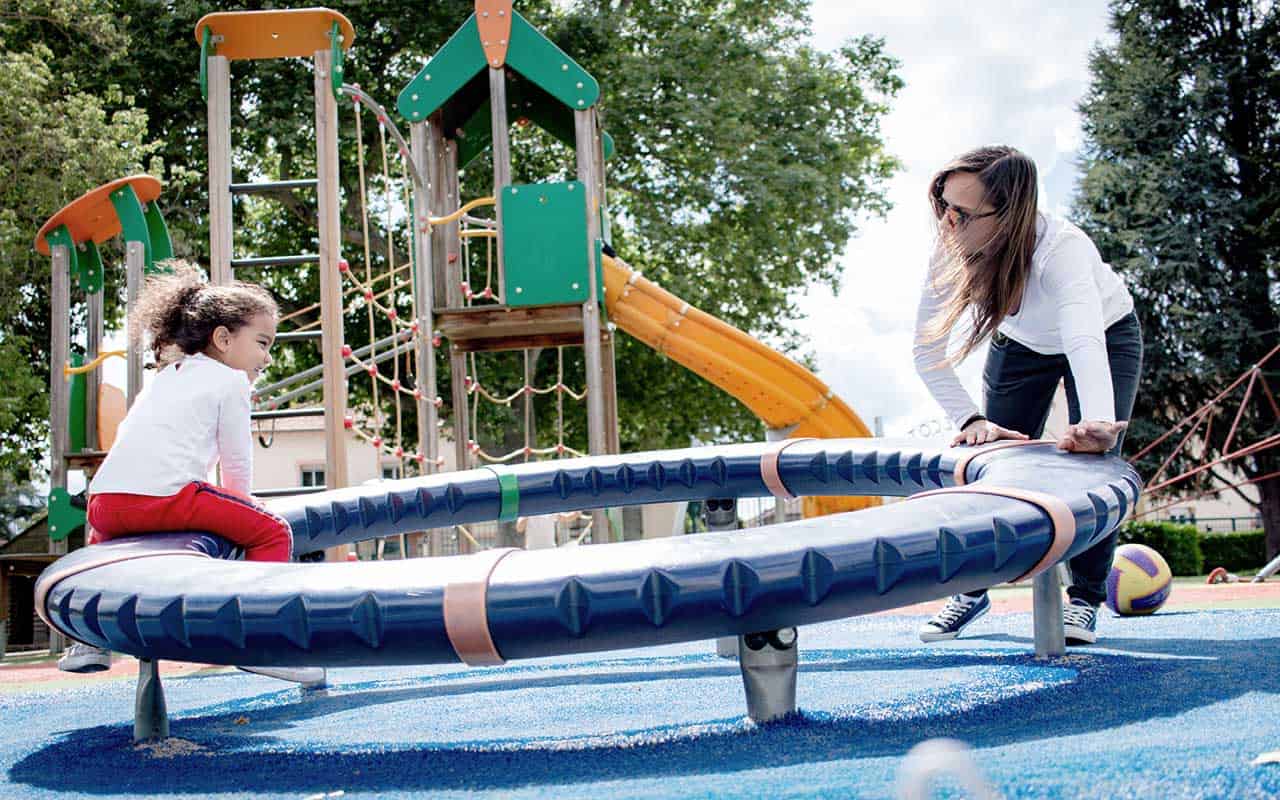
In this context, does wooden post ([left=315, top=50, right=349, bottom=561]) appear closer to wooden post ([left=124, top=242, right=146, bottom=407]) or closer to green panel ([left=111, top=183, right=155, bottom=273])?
wooden post ([left=124, top=242, right=146, bottom=407])

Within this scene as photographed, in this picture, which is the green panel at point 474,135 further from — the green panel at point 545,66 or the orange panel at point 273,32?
the orange panel at point 273,32

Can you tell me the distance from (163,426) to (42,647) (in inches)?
441

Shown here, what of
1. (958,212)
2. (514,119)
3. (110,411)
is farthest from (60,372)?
(958,212)

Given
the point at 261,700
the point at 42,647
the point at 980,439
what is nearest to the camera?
the point at 980,439

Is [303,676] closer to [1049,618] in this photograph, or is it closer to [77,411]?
[1049,618]

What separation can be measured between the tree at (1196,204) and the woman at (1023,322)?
1423 cm

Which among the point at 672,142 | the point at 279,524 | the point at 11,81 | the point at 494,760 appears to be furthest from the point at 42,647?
the point at 494,760

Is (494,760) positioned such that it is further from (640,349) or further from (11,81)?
(640,349)

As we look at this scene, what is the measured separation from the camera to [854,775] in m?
1.54

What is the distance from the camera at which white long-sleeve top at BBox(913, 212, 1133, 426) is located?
2719 mm

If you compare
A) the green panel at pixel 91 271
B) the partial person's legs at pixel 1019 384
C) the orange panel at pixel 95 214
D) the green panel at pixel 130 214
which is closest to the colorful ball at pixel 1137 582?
the partial person's legs at pixel 1019 384

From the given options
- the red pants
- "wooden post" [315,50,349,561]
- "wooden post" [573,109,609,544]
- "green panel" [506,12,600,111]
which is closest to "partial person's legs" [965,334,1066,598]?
the red pants

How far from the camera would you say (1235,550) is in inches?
719

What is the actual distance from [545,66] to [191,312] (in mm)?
5105
